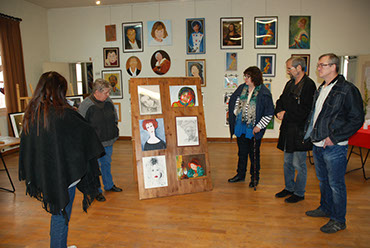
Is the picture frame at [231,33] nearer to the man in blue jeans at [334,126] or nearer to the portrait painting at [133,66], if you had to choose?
the portrait painting at [133,66]

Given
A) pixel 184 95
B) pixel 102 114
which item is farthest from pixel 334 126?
pixel 102 114

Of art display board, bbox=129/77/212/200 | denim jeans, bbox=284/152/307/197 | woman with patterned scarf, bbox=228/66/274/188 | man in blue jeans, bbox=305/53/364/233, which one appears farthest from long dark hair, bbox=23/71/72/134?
denim jeans, bbox=284/152/307/197

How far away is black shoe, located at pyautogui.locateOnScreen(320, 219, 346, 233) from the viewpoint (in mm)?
2670

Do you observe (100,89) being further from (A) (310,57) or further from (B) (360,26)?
(B) (360,26)

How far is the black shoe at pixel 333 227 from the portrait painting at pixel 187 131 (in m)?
1.77

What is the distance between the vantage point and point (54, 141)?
1.83 meters

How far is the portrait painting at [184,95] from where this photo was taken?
3752 mm

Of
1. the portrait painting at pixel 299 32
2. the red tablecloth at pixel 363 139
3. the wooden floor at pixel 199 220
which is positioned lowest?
the wooden floor at pixel 199 220

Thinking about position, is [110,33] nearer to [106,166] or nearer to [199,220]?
[106,166]

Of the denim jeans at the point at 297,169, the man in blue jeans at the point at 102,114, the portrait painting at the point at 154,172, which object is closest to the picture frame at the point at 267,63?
the denim jeans at the point at 297,169

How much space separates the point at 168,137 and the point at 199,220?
117 centimetres

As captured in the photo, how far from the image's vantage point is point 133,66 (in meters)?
7.04

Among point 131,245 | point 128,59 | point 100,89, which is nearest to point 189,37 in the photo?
point 128,59

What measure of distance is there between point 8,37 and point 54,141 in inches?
214
